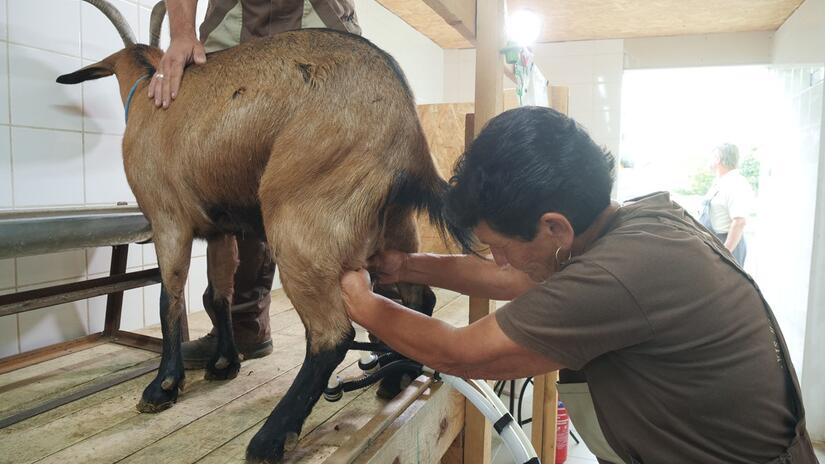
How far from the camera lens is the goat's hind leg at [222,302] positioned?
6.72ft

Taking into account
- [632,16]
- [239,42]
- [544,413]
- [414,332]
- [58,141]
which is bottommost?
[544,413]

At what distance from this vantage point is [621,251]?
1.12 metres

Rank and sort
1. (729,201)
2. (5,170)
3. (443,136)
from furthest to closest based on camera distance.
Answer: (729,201) < (443,136) < (5,170)

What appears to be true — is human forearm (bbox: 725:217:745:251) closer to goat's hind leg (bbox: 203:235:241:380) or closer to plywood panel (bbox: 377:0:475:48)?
plywood panel (bbox: 377:0:475:48)

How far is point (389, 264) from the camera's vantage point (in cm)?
175

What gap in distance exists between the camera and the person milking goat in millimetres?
1101

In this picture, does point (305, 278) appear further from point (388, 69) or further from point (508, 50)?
point (508, 50)

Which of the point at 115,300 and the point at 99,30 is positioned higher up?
the point at 99,30

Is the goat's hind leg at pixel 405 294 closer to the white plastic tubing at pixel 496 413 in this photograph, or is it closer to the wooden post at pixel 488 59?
the white plastic tubing at pixel 496 413

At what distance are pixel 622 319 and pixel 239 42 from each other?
169 centimetres

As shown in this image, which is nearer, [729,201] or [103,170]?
[103,170]

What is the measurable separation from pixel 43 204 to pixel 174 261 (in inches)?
48.5

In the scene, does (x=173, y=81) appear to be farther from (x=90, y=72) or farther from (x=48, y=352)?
(x=48, y=352)

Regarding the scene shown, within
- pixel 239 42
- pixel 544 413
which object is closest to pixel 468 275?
pixel 239 42
